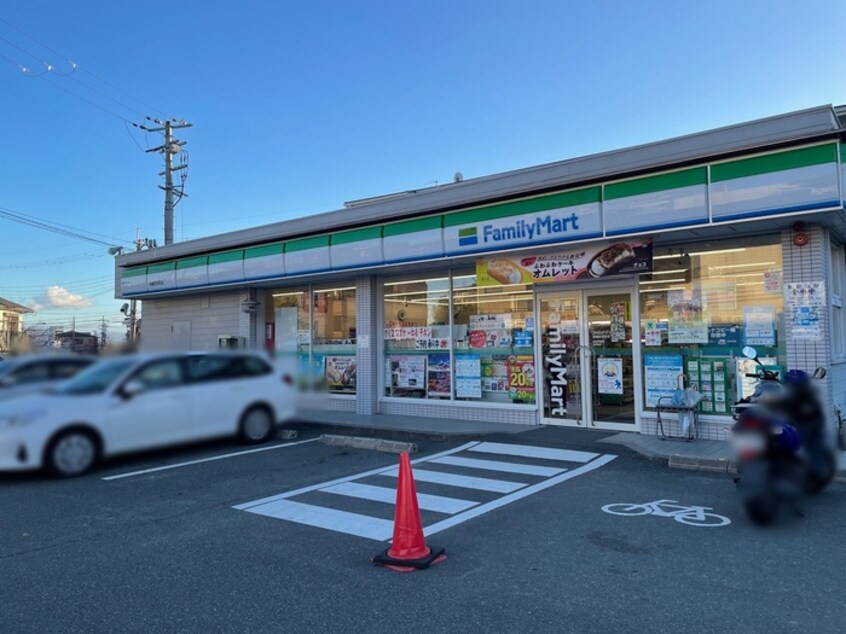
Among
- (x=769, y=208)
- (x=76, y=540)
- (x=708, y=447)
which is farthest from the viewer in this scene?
(x=708, y=447)

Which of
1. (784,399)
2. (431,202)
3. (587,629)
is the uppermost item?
(431,202)

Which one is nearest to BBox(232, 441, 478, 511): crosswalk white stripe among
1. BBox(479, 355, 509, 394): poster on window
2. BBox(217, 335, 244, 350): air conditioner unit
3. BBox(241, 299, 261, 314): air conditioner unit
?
BBox(479, 355, 509, 394): poster on window

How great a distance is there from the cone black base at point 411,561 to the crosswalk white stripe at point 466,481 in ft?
10.5

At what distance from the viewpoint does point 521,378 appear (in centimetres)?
1628

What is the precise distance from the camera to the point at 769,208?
10.4m

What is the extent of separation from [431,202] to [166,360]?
15.2 metres

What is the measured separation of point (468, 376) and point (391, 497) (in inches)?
257

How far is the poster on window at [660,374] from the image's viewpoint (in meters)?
13.8

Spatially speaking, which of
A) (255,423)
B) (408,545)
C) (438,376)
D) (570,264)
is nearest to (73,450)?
(255,423)

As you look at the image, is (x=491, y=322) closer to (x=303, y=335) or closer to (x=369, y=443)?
(x=369, y=443)

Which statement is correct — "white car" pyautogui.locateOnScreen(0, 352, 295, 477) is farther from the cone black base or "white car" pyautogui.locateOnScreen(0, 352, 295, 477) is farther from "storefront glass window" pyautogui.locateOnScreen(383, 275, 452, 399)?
"storefront glass window" pyautogui.locateOnScreen(383, 275, 452, 399)

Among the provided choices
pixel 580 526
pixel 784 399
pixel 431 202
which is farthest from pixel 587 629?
pixel 431 202

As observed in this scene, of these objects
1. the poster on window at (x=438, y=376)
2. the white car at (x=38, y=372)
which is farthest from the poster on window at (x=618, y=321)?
the white car at (x=38, y=372)

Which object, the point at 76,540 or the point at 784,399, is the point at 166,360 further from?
the point at 76,540
